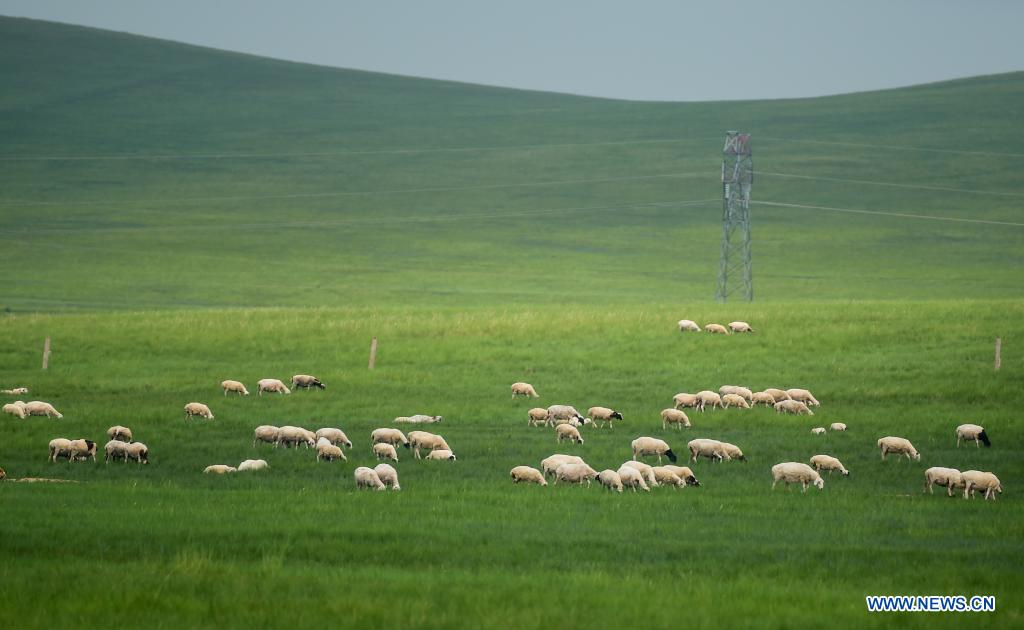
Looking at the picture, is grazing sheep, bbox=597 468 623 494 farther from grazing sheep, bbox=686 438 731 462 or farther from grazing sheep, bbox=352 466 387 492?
grazing sheep, bbox=686 438 731 462

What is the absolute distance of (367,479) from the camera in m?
17.4

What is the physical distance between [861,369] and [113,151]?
9907cm

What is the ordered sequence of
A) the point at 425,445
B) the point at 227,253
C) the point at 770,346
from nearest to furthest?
the point at 425,445
the point at 770,346
the point at 227,253

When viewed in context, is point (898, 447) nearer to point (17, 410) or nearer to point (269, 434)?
point (269, 434)

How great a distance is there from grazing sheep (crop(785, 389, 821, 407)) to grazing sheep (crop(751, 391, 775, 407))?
1.29ft

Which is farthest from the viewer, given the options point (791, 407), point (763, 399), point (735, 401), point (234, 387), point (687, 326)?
point (687, 326)

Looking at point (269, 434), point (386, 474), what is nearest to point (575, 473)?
point (386, 474)

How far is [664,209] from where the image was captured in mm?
106375

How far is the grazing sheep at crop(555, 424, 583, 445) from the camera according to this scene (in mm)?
22266

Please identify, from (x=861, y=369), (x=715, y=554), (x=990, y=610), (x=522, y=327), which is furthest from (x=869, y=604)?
(x=522, y=327)

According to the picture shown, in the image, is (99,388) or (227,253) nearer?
(99,388)

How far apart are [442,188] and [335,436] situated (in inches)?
3525

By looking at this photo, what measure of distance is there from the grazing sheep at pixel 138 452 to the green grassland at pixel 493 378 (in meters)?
0.18

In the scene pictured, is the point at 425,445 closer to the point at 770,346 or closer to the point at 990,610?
the point at 990,610
